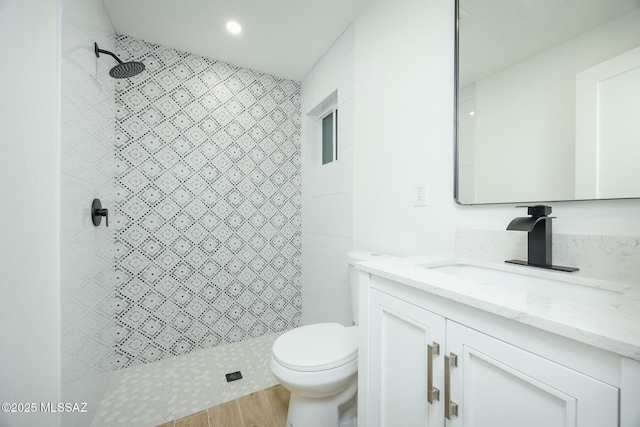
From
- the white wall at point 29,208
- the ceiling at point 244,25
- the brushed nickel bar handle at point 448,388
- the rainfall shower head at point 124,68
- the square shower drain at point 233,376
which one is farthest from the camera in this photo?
the square shower drain at point 233,376

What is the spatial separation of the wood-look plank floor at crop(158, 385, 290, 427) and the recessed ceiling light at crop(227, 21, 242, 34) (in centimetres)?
246

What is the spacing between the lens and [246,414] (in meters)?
1.46

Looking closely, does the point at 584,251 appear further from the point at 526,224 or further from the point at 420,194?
the point at 420,194

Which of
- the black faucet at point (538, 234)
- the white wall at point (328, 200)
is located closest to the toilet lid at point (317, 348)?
the white wall at point (328, 200)

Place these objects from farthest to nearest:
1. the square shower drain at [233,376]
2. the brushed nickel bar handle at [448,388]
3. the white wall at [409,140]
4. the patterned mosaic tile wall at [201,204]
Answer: the patterned mosaic tile wall at [201,204]
the square shower drain at [233,376]
the white wall at [409,140]
the brushed nickel bar handle at [448,388]

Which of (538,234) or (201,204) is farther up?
(201,204)

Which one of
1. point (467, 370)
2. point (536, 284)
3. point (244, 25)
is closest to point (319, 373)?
point (467, 370)

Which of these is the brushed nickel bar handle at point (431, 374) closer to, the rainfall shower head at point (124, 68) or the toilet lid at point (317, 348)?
the toilet lid at point (317, 348)

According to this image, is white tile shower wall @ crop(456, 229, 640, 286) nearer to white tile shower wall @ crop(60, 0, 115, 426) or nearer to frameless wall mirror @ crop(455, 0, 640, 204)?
frameless wall mirror @ crop(455, 0, 640, 204)

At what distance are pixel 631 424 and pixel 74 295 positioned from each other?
68.8 inches

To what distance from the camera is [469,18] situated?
1061mm

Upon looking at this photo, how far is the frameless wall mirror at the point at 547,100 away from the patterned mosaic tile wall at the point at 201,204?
1699 mm

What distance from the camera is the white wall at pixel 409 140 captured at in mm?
1069

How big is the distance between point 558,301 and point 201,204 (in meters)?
2.21
